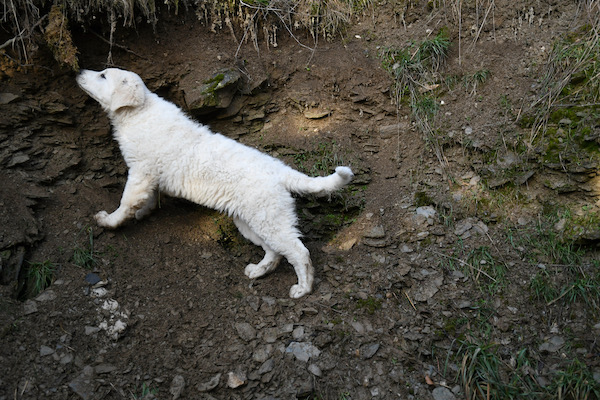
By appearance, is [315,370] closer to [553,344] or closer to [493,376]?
[493,376]

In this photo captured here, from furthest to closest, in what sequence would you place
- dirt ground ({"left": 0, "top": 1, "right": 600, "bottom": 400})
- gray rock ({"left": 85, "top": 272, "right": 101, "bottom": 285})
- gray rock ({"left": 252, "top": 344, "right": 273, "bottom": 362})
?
gray rock ({"left": 85, "top": 272, "right": 101, "bottom": 285}) → gray rock ({"left": 252, "top": 344, "right": 273, "bottom": 362}) → dirt ground ({"left": 0, "top": 1, "right": 600, "bottom": 400})

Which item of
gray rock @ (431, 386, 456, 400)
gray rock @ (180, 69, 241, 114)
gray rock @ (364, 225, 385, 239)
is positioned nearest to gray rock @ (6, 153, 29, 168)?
gray rock @ (180, 69, 241, 114)

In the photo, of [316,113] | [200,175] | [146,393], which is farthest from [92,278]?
[316,113]

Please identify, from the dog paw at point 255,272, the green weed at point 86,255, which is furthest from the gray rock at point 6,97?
the dog paw at point 255,272

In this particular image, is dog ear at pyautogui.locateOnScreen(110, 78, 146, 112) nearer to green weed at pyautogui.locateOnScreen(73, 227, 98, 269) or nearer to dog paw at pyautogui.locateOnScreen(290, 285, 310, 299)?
green weed at pyautogui.locateOnScreen(73, 227, 98, 269)

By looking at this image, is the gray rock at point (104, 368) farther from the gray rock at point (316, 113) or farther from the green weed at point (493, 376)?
the gray rock at point (316, 113)

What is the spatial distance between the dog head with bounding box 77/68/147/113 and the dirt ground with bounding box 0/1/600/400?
453mm

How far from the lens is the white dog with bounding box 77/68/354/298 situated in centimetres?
355

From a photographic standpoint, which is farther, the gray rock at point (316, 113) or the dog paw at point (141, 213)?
the gray rock at point (316, 113)

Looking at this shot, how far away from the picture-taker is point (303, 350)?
10.1 ft

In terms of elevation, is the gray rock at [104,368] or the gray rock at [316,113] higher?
the gray rock at [316,113]

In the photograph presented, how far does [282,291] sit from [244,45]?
9.42ft

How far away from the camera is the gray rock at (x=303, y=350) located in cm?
304

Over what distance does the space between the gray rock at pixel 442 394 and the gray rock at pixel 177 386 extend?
168 cm
